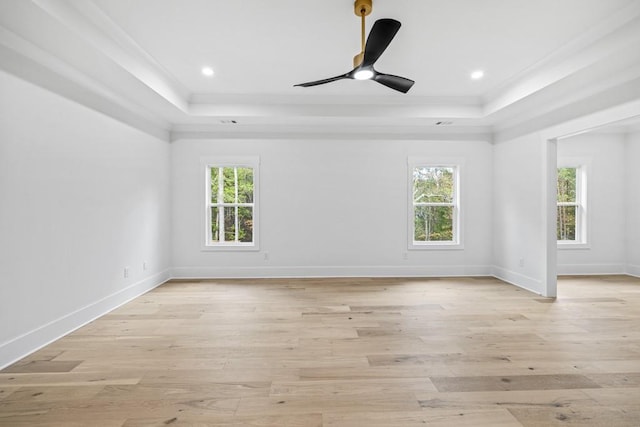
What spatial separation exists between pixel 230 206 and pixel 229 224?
0.32 metres

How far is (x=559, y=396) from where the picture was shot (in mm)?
2057

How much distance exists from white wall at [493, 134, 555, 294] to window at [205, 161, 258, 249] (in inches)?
164

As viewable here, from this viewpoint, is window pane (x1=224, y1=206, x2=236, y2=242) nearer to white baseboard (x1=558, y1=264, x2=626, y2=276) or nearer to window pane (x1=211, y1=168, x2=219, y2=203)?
window pane (x1=211, y1=168, x2=219, y2=203)

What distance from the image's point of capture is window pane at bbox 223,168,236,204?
563 centimetres

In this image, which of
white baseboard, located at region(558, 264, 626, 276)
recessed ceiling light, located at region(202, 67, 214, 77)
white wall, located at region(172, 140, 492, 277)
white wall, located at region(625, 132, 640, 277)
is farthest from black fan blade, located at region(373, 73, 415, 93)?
white wall, located at region(625, 132, 640, 277)

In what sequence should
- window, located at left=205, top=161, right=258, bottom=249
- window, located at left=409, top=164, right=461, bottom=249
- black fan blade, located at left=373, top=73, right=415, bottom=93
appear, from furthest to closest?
window, located at left=409, top=164, right=461, bottom=249 → window, located at left=205, top=161, right=258, bottom=249 → black fan blade, located at left=373, top=73, right=415, bottom=93

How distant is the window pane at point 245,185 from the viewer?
5.61 meters

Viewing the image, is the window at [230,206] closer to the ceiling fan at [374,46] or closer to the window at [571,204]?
the ceiling fan at [374,46]

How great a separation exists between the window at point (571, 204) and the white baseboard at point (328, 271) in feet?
5.81

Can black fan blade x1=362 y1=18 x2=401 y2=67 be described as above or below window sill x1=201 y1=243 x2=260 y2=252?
above

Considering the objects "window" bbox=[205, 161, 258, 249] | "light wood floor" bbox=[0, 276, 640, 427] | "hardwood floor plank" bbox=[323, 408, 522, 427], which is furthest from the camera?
"window" bbox=[205, 161, 258, 249]

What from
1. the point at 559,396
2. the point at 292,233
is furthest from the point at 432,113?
the point at 559,396

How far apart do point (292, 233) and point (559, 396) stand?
4088 mm

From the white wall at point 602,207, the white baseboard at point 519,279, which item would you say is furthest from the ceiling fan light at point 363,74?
the white wall at point 602,207
